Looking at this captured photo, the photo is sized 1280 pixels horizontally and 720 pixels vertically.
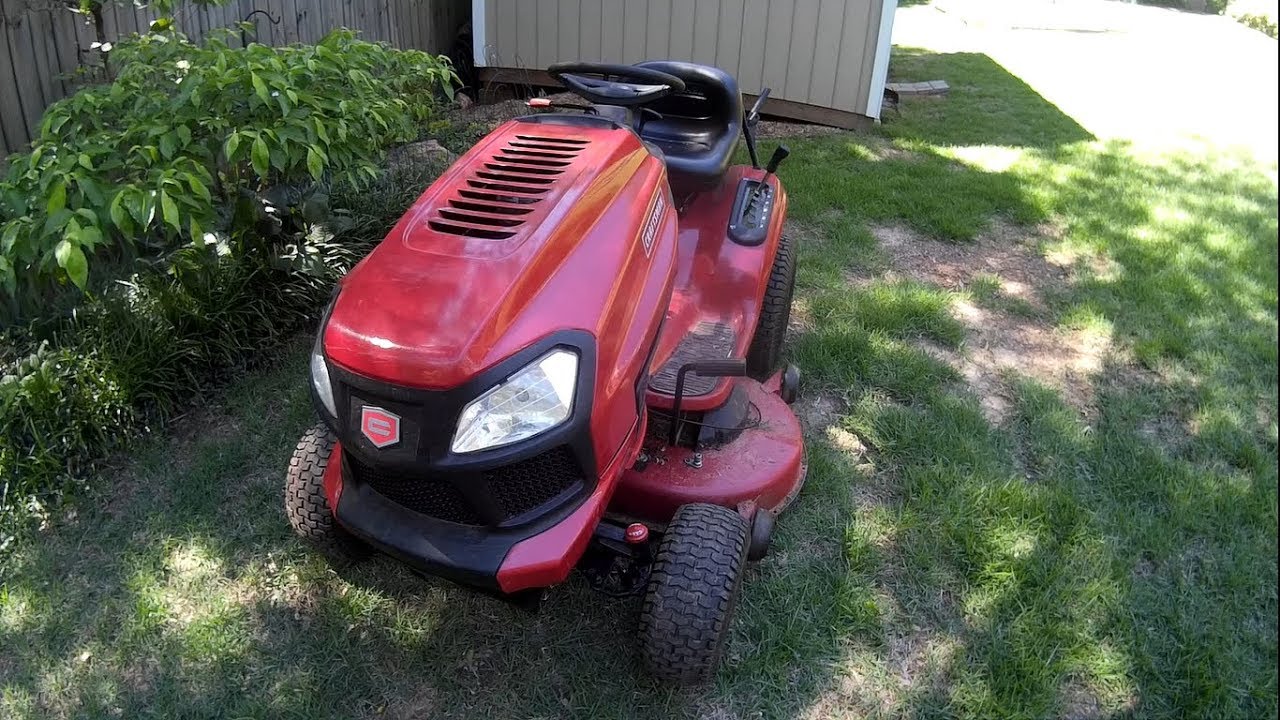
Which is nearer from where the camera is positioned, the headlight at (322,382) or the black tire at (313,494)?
the headlight at (322,382)

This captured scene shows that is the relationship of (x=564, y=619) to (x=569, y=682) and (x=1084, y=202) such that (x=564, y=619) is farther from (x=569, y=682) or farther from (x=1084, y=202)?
(x=1084, y=202)

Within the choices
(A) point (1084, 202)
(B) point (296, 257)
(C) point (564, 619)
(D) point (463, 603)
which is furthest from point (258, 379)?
(A) point (1084, 202)

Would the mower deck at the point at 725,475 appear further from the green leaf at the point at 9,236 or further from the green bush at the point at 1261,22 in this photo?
the green leaf at the point at 9,236

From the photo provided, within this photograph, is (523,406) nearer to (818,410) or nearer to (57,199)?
(57,199)

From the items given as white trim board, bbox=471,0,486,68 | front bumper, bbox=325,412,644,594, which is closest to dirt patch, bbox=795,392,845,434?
front bumper, bbox=325,412,644,594

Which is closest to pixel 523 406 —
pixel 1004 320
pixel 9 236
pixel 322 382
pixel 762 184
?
pixel 322 382

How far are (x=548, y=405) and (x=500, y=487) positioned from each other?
199mm

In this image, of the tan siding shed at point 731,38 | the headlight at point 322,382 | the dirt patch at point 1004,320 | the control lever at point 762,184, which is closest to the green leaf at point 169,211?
the headlight at point 322,382

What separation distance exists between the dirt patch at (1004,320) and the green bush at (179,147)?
234 centimetres

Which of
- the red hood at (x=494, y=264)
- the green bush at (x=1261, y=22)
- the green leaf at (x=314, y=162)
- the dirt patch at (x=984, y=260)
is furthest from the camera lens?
the dirt patch at (x=984, y=260)

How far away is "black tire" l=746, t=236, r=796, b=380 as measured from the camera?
316cm

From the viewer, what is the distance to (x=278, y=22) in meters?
5.15

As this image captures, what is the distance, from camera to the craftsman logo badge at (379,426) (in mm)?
1761

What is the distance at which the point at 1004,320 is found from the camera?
12.8 ft
